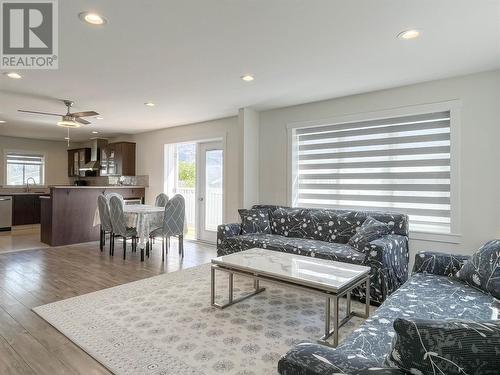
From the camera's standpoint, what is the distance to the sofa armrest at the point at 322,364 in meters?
1.08

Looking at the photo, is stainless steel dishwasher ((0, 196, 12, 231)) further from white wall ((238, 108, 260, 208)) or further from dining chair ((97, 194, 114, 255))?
white wall ((238, 108, 260, 208))

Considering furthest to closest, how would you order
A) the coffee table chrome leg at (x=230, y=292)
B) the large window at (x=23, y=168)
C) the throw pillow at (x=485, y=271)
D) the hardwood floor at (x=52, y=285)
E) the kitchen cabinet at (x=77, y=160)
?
1. the kitchen cabinet at (x=77, y=160)
2. the large window at (x=23, y=168)
3. the coffee table chrome leg at (x=230, y=292)
4. the throw pillow at (x=485, y=271)
5. the hardwood floor at (x=52, y=285)

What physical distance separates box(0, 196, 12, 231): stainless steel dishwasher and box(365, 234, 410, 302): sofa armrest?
26.8 feet

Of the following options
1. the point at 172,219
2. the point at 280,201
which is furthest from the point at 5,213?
the point at 280,201

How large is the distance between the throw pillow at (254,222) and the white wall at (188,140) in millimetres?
648

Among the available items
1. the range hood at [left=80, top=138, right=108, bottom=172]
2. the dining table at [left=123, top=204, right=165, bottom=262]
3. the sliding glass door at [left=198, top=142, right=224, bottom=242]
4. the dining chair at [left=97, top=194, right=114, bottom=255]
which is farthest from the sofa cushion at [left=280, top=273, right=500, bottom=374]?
the range hood at [left=80, top=138, right=108, bottom=172]

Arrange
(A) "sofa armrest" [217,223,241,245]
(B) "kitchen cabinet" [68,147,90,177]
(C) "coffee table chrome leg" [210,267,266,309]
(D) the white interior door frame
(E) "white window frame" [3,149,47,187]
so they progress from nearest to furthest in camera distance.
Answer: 1. (C) "coffee table chrome leg" [210,267,266,309]
2. (A) "sofa armrest" [217,223,241,245]
3. (D) the white interior door frame
4. (E) "white window frame" [3,149,47,187]
5. (B) "kitchen cabinet" [68,147,90,177]

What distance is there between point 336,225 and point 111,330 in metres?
2.85

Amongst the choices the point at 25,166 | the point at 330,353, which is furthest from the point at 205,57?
the point at 25,166

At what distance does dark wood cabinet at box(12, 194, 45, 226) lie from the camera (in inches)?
307

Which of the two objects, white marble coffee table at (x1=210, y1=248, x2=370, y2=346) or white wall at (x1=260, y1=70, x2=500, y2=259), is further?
white wall at (x1=260, y1=70, x2=500, y2=259)

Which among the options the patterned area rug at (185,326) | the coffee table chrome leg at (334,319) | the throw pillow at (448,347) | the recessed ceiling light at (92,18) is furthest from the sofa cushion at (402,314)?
the recessed ceiling light at (92,18)

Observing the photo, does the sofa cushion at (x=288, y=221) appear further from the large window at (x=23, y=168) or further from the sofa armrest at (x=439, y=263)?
the large window at (x=23, y=168)

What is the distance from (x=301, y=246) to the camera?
3695 millimetres
